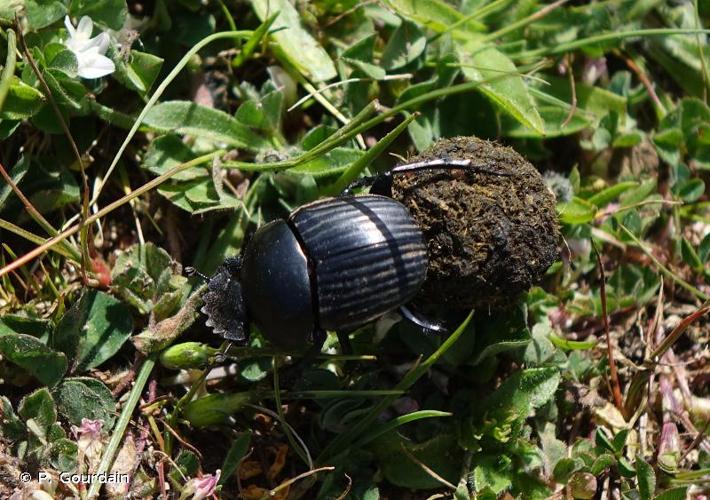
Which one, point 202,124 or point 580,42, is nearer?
point 202,124

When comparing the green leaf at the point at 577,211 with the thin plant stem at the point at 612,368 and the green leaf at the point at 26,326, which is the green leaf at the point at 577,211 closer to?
the thin plant stem at the point at 612,368

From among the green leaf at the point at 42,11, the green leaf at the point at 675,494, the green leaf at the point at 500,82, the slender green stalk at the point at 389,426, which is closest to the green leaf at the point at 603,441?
the green leaf at the point at 675,494

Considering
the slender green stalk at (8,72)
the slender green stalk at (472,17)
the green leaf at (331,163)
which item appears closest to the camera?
the slender green stalk at (8,72)

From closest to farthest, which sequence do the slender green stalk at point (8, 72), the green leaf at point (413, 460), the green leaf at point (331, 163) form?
the slender green stalk at point (8, 72), the green leaf at point (413, 460), the green leaf at point (331, 163)

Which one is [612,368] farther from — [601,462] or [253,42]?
[253,42]

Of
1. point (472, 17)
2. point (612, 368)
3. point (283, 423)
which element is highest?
point (472, 17)

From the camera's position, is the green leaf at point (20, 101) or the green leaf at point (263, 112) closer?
the green leaf at point (20, 101)

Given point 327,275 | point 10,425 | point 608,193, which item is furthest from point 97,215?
point 608,193
